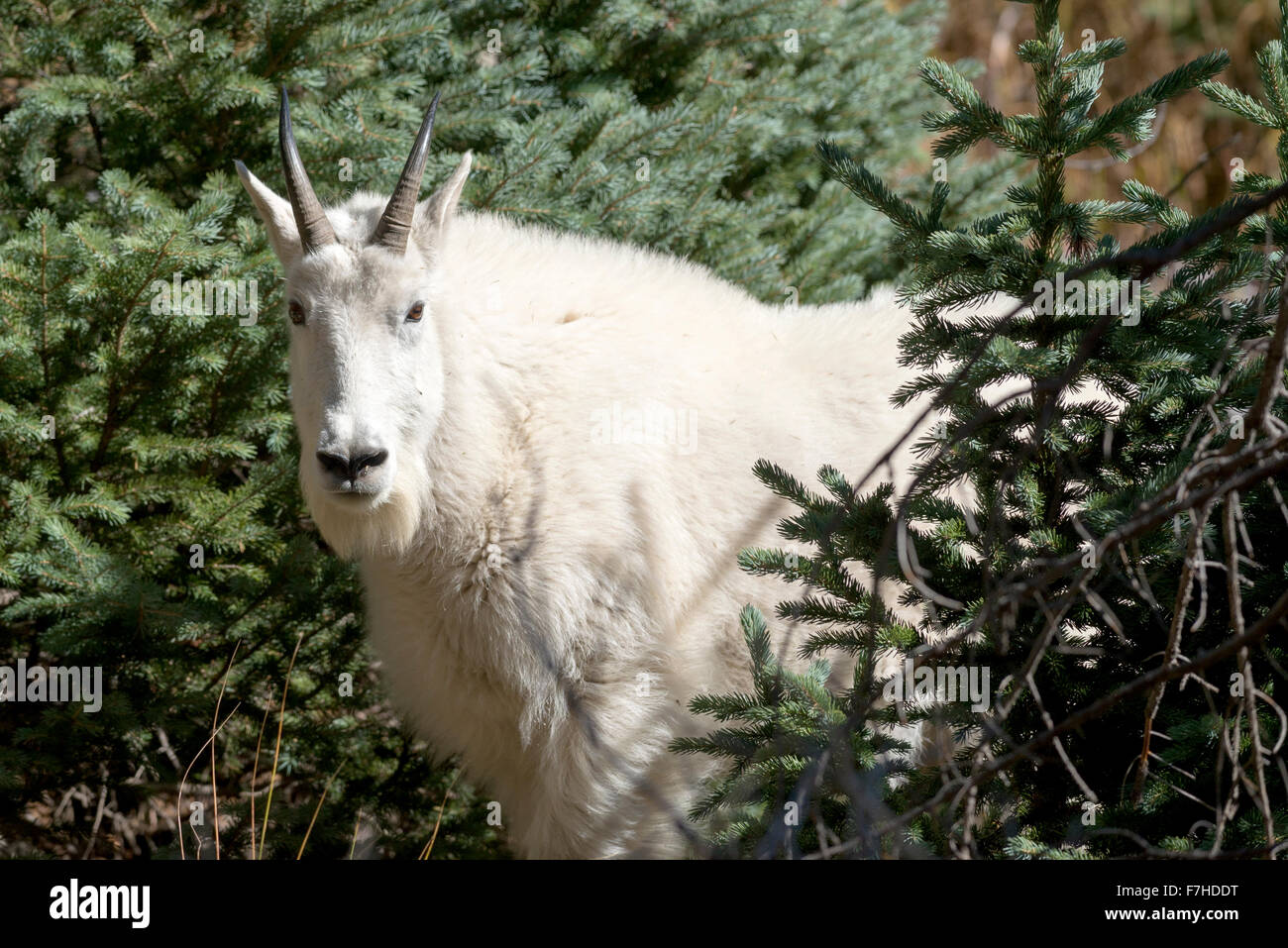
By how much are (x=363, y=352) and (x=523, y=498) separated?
0.72m

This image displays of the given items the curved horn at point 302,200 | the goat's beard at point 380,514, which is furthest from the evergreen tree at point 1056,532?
the curved horn at point 302,200

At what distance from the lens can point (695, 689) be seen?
3916mm

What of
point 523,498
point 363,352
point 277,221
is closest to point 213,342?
point 277,221

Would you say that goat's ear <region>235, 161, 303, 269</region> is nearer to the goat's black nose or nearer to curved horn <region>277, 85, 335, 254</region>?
curved horn <region>277, 85, 335, 254</region>

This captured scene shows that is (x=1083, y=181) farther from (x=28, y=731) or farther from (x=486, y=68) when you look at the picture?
(x=28, y=731)

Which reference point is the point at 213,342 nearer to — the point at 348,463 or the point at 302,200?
the point at 302,200

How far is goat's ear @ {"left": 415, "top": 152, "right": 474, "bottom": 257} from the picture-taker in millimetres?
4012

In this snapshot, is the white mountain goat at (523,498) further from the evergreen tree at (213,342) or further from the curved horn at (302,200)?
the evergreen tree at (213,342)

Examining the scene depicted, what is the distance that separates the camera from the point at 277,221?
3963 mm

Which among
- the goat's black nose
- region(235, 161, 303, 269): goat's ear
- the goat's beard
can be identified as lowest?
the goat's beard

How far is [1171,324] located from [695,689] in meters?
1.87

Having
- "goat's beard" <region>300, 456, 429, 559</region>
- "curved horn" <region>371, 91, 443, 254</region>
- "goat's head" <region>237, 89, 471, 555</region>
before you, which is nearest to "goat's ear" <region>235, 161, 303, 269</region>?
"goat's head" <region>237, 89, 471, 555</region>

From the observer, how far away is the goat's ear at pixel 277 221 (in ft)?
13.0
